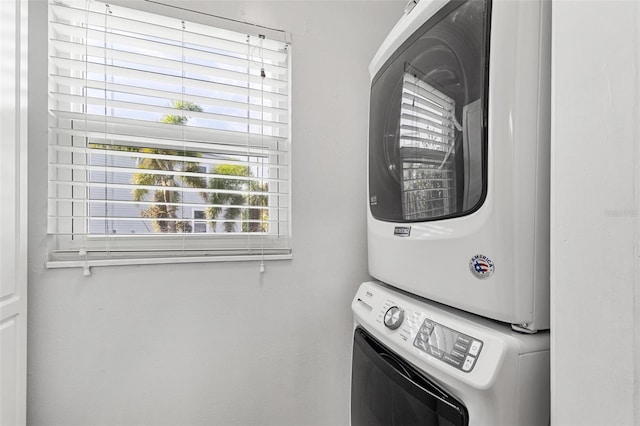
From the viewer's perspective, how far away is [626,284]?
1.43 ft

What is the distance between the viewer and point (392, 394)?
0.78 meters

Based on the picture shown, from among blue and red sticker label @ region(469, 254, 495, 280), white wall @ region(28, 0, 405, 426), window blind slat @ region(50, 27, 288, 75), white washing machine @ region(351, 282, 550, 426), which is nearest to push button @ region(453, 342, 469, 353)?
white washing machine @ region(351, 282, 550, 426)

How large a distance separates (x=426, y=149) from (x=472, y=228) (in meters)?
0.24

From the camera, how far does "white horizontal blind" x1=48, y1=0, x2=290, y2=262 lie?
103 cm

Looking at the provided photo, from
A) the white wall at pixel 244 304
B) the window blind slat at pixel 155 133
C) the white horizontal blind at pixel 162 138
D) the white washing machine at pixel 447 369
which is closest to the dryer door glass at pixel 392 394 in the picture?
the white washing machine at pixel 447 369

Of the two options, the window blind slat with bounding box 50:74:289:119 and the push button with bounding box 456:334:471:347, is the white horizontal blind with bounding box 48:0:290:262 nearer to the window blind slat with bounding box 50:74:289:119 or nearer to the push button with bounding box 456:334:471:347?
the window blind slat with bounding box 50:74:289:119

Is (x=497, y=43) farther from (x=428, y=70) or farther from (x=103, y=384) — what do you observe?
(x=103, y=384)

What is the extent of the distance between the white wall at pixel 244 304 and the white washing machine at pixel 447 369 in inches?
16.4

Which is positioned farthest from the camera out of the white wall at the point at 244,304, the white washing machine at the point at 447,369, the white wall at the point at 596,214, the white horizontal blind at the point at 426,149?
the white wall at the point at 244,304

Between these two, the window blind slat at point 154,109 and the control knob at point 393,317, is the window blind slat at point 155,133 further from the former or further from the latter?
the control knob at point 393,317

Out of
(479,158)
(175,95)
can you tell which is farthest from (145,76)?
(479,158)

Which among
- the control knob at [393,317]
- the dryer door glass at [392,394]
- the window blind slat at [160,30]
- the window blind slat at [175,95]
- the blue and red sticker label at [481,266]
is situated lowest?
the dryer door glass at [392,394]

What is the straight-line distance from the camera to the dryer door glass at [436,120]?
660 mm

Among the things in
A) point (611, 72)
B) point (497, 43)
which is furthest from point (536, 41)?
point (611, 72)
